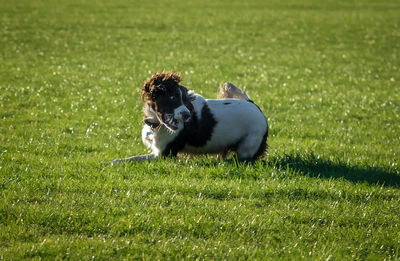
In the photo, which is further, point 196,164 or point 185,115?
point 196,164

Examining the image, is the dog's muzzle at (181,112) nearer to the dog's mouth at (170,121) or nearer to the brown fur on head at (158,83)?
the dog's mouth at (170,121)

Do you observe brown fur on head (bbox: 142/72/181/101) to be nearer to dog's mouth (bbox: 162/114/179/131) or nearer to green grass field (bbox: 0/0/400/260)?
dog's mouth (bbox: 162/114/179/131)

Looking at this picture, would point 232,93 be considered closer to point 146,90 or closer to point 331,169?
point 146,90

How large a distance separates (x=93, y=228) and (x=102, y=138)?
417cm

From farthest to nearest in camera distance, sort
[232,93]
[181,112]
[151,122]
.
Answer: [232,93] → [151,122] → [181,112]

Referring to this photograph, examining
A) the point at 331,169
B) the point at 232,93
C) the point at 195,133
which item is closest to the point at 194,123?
the point at 195,133

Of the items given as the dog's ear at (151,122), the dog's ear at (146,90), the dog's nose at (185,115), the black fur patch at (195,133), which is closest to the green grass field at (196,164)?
the black fur patch at (195,133)

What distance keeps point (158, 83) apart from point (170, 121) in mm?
568

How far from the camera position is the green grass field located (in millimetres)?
5637

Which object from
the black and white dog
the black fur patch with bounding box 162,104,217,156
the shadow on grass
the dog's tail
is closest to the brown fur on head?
the black and white dog

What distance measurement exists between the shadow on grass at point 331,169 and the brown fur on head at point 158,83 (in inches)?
78.2

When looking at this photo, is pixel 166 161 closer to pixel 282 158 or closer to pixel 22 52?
pixel 282 158

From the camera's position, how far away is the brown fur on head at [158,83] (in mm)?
7301

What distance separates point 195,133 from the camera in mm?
Result: 7828
